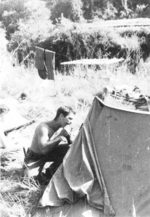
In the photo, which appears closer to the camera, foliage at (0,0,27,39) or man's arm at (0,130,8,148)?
man's arm at (0,130,8,148)

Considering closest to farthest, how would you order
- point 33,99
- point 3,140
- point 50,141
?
1. point 50,141
2. point 3,140
3. point 33,99

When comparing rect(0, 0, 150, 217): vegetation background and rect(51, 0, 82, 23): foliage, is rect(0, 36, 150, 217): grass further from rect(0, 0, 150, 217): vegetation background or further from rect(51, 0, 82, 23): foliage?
rect(51, 0, 82, 23): foliage

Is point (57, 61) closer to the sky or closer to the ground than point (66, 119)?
closer to the ground

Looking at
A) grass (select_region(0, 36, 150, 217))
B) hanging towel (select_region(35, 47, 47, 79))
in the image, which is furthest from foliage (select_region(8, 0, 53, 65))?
hanging towel (select_region(35, 47, 47, 79))

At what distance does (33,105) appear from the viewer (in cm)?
794

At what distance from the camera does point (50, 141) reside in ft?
13.6

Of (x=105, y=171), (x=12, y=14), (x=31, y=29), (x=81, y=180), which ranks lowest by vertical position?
(x=81, y=180)

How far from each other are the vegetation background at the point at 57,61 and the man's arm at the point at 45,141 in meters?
0.50

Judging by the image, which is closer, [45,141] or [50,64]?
[45,141]

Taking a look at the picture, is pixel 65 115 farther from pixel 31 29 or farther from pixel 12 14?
pixel 12 14

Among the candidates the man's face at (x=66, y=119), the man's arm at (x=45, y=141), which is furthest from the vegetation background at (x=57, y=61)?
the man's face at (x=66, y=119)

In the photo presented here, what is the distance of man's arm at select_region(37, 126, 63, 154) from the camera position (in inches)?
162

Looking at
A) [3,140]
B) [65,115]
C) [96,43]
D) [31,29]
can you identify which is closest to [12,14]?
Answer: [31,29]

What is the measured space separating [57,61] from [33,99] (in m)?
8.45
